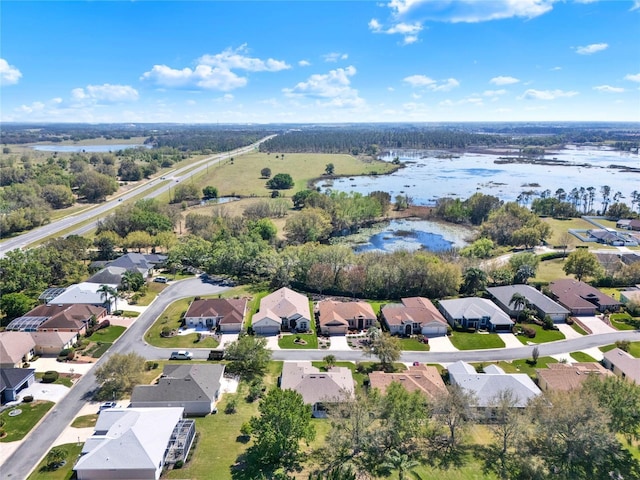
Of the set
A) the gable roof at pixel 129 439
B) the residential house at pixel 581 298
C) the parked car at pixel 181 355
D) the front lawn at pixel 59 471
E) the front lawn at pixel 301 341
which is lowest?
the front lawn at pixel 301 341

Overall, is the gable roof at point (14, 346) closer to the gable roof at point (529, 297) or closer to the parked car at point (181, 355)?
the parked car at point (181, 355)

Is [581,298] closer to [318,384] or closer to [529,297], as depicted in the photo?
[529,297]

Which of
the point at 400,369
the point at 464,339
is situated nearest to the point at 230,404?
the point at 400,369

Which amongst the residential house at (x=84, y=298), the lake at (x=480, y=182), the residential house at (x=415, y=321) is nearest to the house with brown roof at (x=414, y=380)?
the residential house at (x=415, y=321)

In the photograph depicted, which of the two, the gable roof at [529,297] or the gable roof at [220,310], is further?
the gable roof at [529,297]

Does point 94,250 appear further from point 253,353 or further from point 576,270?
point 576,270

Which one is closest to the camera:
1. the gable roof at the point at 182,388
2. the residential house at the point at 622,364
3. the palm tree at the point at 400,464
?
the palm tree at the point at 400,464

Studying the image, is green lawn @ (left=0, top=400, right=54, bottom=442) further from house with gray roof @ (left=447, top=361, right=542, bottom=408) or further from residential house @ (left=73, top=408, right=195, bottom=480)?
house with gray roof @ (left=447, top=361, right=542, bottom=408)
